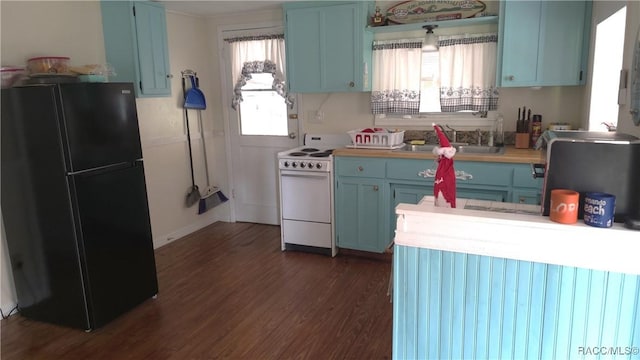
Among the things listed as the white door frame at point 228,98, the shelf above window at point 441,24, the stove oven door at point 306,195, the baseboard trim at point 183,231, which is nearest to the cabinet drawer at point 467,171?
the stove oven door at point 306,195

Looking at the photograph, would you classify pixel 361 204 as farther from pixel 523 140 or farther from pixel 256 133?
pixel 256 133

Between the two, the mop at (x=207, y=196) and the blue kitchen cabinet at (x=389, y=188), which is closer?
the blue kitchen cabinet at (x=389, y=188)

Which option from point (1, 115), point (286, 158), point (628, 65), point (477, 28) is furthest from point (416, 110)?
point (1, 115)

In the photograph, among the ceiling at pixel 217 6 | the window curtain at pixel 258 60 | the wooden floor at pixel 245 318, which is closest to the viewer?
the wooden floor at pixel 245 318

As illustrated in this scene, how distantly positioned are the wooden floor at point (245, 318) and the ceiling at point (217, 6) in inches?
90.4

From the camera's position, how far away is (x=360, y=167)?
364 cm

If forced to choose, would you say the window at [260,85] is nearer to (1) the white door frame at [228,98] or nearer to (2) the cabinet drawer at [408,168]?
(1) the white door frame at [228,98]

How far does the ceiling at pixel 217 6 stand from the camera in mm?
3971

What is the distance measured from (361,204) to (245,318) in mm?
1355

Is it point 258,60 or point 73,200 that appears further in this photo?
point 258,60

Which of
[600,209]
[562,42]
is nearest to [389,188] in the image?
[562,42]

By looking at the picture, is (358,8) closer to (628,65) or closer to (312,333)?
(628,65)

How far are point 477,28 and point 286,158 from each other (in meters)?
1.93

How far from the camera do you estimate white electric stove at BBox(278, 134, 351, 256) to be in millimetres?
3775
